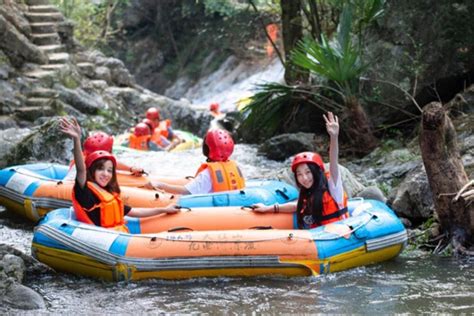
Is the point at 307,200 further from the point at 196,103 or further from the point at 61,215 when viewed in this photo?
the point at 196,103

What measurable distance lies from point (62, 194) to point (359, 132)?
4899mm

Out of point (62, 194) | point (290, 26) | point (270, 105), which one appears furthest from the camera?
point (290, 26)

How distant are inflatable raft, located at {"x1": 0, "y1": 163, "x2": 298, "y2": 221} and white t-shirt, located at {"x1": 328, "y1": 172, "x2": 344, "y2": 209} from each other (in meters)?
1.24

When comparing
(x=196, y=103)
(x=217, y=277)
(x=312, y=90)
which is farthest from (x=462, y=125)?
(x=196, y=103)

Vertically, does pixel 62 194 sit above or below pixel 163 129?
below

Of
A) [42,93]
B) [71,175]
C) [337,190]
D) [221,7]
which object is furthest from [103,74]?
[337,190]

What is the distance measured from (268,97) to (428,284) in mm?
A: 6209

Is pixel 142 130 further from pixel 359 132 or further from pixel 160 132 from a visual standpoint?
pixel 359 132

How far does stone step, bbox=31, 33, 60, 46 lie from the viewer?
66.8ft

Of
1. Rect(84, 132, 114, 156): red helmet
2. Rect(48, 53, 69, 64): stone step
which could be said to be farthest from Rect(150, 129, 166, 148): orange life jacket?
Rect(84, 132, 114, 156): red helmet

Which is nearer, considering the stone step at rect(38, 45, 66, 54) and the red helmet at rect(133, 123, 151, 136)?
the red helmet at rect(133, 123, 151, 136)

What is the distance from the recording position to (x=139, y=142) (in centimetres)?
1587

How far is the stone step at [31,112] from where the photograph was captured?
54.4 feet

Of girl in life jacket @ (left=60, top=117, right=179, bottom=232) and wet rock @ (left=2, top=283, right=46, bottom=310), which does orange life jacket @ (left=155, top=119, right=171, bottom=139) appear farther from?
wet rock @ (left=2, top=283, right=46, bottom=310)
